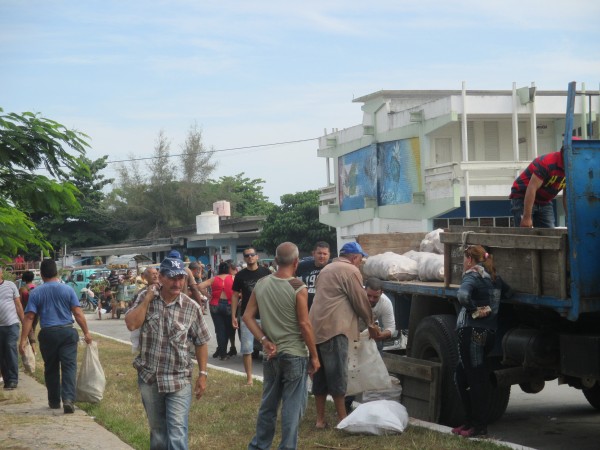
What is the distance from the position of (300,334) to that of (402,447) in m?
1.38

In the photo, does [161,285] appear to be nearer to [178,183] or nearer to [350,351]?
[350,351]

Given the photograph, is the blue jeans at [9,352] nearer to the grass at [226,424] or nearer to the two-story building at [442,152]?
the grass at [226,424]

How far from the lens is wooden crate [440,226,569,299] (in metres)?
7.41

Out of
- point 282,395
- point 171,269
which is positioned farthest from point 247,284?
point 171,269

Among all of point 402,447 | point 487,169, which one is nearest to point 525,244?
point 402,447

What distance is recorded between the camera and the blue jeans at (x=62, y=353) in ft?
35.1

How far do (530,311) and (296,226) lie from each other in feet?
158

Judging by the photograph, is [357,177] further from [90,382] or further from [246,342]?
[90,382]

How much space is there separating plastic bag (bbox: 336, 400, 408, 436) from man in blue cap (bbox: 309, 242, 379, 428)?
37 cm

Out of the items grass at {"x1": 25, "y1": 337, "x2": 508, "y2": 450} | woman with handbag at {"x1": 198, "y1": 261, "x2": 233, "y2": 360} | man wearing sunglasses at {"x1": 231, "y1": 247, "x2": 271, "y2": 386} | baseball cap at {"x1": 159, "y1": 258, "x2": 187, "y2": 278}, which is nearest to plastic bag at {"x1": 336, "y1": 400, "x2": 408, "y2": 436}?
grass at {"x1": 25, "y1": 337, "x2": 508, "y2": 450}

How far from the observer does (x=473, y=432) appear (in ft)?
27.9

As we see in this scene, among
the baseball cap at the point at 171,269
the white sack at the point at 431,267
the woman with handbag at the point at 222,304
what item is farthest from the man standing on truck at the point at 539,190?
the woman with handbag at the point at 222,304

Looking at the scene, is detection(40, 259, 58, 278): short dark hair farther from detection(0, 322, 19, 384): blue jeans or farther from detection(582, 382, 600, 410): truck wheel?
detection(582, 382, 600, 410): truck wheel

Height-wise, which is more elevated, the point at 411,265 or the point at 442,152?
the point at 442,152
